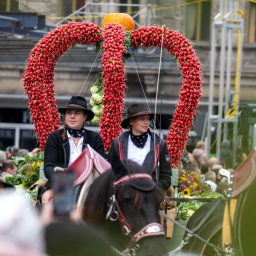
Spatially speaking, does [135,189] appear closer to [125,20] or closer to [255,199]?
[255,199]

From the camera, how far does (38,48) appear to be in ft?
39.5

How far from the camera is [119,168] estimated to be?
25.4 ft

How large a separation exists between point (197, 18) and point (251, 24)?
60.0 inches

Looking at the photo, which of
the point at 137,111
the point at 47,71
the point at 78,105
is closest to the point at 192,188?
the point at 137,111

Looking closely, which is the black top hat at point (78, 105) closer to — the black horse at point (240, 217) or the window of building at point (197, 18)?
the black horse at point (240, 217)

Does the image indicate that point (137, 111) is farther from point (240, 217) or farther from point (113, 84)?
point (240, 217)

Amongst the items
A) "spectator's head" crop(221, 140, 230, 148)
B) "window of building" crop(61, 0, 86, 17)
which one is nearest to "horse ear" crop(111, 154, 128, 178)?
"spectator's head" crop(221, 140, 230, 148)

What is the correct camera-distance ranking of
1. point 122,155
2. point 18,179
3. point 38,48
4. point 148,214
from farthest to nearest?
point 38,48
point 18,179
point 122,155
point 148,214

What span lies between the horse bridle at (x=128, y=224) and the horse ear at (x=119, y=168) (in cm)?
6

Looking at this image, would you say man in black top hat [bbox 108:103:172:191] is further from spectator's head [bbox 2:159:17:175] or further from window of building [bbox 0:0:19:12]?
window of building [bbox 0:0:19:12]

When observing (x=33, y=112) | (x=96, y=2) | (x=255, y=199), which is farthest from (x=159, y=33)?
(x=96, y=2)

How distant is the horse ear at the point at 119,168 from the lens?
25.2 ft

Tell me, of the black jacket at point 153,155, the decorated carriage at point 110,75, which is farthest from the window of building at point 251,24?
the black jacket at point 153,155

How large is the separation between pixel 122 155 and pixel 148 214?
2.44 metres
